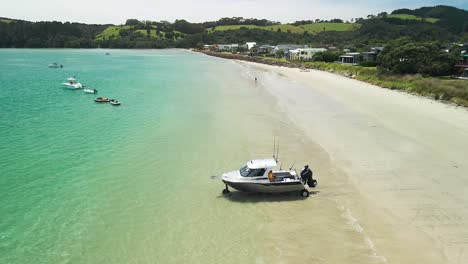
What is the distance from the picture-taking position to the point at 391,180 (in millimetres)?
22219

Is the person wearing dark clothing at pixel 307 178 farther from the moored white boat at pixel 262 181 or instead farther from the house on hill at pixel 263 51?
the house on hill at pixel 263 51

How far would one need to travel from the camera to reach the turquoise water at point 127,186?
51.2ft

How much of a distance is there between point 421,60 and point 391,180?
5095 cm

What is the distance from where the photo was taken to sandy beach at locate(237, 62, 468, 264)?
15602mm

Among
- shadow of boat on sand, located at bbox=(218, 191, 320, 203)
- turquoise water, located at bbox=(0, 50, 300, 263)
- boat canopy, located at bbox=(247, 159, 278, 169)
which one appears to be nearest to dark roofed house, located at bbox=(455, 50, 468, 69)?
turquoise water, located at bbox=(0, 50, 300, 263)

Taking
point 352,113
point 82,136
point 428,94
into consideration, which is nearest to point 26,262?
point 82,136

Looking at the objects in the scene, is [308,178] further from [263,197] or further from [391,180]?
[391,180]

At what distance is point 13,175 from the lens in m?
23.1

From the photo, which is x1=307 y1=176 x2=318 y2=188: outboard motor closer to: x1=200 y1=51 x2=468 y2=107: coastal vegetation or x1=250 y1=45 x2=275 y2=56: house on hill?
x1=200 y1=51 x2=468 y2=107: coastal vegetation

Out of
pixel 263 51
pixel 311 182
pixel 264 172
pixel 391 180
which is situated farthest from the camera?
pixel 263 51

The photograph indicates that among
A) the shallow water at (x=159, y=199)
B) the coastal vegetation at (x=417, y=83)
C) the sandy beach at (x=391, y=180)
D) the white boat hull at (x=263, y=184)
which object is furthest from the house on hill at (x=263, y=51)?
the white boat hull at (x=263, y=184)

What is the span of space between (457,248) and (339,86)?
51.2 metres

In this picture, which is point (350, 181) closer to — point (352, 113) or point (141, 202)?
point (141, 202)

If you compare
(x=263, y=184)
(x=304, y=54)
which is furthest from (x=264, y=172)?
(x=304, y=54)
